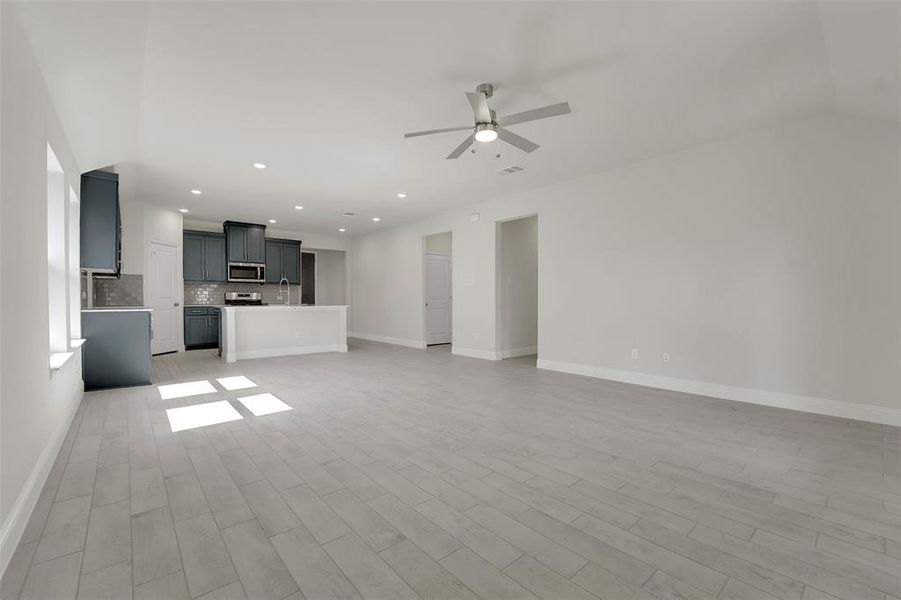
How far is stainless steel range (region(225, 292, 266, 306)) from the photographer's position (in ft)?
29.3

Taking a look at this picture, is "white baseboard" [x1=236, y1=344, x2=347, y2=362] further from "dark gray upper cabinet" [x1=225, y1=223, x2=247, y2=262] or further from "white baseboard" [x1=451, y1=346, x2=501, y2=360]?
"dark gray upper cabinet" [x1=225, y1=223, x2=247, y2=262]

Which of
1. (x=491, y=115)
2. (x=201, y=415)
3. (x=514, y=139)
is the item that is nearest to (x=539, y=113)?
(x=491, y=115)

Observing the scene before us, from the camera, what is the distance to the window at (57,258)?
332 cm

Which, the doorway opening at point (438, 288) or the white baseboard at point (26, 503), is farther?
the doorway opening at point (438, 288)

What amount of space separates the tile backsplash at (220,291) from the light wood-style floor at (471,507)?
5361 mm

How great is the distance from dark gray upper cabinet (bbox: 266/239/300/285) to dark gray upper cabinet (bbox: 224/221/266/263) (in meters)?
0.35

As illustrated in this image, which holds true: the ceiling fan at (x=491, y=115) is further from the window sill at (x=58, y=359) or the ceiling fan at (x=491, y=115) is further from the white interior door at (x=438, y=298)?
the white interior door at (x=438, y=298)

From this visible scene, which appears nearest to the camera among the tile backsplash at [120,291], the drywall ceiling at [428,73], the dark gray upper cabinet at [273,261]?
the drywall ceiling at [428,73]

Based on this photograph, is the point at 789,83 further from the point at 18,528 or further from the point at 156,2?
the point at 18,528

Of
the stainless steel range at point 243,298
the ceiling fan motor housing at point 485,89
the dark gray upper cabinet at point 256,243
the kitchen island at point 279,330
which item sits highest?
the ceiling fan motor housing at point 485,89

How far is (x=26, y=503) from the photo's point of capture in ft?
6.41

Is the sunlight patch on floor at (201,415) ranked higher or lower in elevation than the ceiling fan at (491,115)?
lower

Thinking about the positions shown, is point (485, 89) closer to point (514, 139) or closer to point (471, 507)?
point (514, 139)

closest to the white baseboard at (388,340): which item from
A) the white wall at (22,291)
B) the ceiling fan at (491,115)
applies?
the ceiling fan at (491,115)
